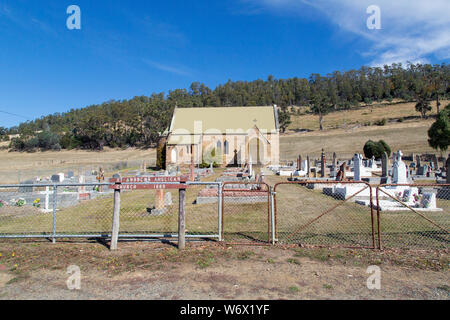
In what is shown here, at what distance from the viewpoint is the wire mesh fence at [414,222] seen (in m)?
6.69

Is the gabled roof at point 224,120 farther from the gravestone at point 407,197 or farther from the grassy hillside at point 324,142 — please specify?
the gravestone at point 407,197

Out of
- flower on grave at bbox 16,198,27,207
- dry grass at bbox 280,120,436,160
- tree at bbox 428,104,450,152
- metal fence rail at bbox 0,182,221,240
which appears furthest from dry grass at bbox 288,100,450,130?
flower on grave at bbox 16,198,27,207


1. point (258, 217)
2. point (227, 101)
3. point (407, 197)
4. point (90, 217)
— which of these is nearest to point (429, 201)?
point (407, 197)

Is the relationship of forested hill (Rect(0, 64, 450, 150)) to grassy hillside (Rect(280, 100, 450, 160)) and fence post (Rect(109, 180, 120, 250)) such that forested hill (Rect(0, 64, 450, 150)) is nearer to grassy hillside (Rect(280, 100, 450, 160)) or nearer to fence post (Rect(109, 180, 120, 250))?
grassy hillside (Rect(280, 100, 450, 160))

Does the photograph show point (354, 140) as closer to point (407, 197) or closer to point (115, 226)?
point (407, 197)

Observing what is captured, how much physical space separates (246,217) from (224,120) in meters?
38.7

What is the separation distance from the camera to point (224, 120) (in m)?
47.5

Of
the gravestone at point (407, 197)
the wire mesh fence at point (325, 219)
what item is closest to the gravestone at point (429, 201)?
the gravestone at point (407, 197)

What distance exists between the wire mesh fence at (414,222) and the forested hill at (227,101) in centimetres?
7306

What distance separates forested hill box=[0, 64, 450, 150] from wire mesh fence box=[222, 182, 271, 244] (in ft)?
239

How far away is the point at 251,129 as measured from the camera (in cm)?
4412

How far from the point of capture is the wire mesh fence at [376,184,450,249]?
6691mm
